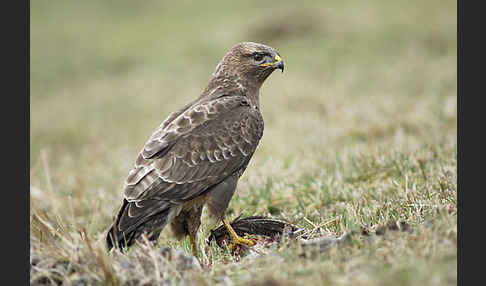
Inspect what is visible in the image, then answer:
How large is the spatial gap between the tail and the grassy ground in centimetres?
23

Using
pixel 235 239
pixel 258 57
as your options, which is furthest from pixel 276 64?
pixel 235 239

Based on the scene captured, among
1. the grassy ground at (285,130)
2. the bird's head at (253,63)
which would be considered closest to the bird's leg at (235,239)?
the grassy ground at (285,130)

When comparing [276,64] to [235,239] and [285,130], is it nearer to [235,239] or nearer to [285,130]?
[235,239]

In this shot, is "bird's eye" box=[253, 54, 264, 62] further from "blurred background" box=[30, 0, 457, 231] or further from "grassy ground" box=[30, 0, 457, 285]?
"blurred background" box=[30, 0, 457, 231]

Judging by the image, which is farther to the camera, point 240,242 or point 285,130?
point 285,130

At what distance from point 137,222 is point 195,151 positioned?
2.31ft

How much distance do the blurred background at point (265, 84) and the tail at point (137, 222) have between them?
8.3 inches

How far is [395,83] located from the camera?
966 centimetres

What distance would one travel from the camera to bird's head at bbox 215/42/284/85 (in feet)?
14.5

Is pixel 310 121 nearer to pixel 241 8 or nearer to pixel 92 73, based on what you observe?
pixel 92 73

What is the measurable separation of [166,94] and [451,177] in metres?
8.17

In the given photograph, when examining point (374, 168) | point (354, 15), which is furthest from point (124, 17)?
point (374, 168)

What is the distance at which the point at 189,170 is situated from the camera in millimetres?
3662

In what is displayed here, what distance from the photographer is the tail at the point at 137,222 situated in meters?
3.36
